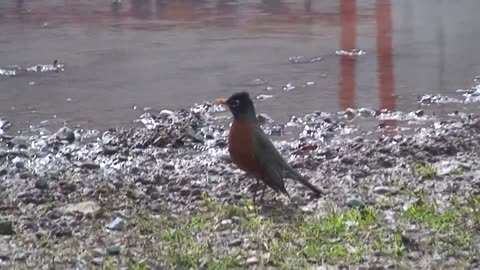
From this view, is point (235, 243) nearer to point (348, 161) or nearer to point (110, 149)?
point (348, 161)

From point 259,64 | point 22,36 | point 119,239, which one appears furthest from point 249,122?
point 22,36

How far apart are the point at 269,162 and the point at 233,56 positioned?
6427mm

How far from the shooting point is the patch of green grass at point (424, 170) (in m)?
7.18

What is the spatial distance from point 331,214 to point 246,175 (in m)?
1.12

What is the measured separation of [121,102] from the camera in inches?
420

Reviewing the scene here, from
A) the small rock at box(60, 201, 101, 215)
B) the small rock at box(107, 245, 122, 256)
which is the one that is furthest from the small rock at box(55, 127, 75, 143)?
the small rock at box(107, 245, 122, 256)

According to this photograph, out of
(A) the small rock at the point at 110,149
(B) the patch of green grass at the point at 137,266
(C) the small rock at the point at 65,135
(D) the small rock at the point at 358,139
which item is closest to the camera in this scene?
(B) the patch of green grass at the point at 137,266

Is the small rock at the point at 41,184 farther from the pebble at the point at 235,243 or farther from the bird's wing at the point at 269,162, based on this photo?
the pebble at the point at 235,243

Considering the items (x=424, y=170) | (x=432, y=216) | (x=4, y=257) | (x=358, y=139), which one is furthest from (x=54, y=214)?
(x=358, y=139)

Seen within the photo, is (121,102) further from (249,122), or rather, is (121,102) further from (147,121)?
(249,122)

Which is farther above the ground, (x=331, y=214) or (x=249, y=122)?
(x=249, y=122)

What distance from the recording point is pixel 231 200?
6.74 m

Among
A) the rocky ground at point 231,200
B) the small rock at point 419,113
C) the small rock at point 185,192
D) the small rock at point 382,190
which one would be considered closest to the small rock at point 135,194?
the rocky ground at point 231,200

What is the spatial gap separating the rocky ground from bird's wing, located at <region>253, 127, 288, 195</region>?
129 millimetres
